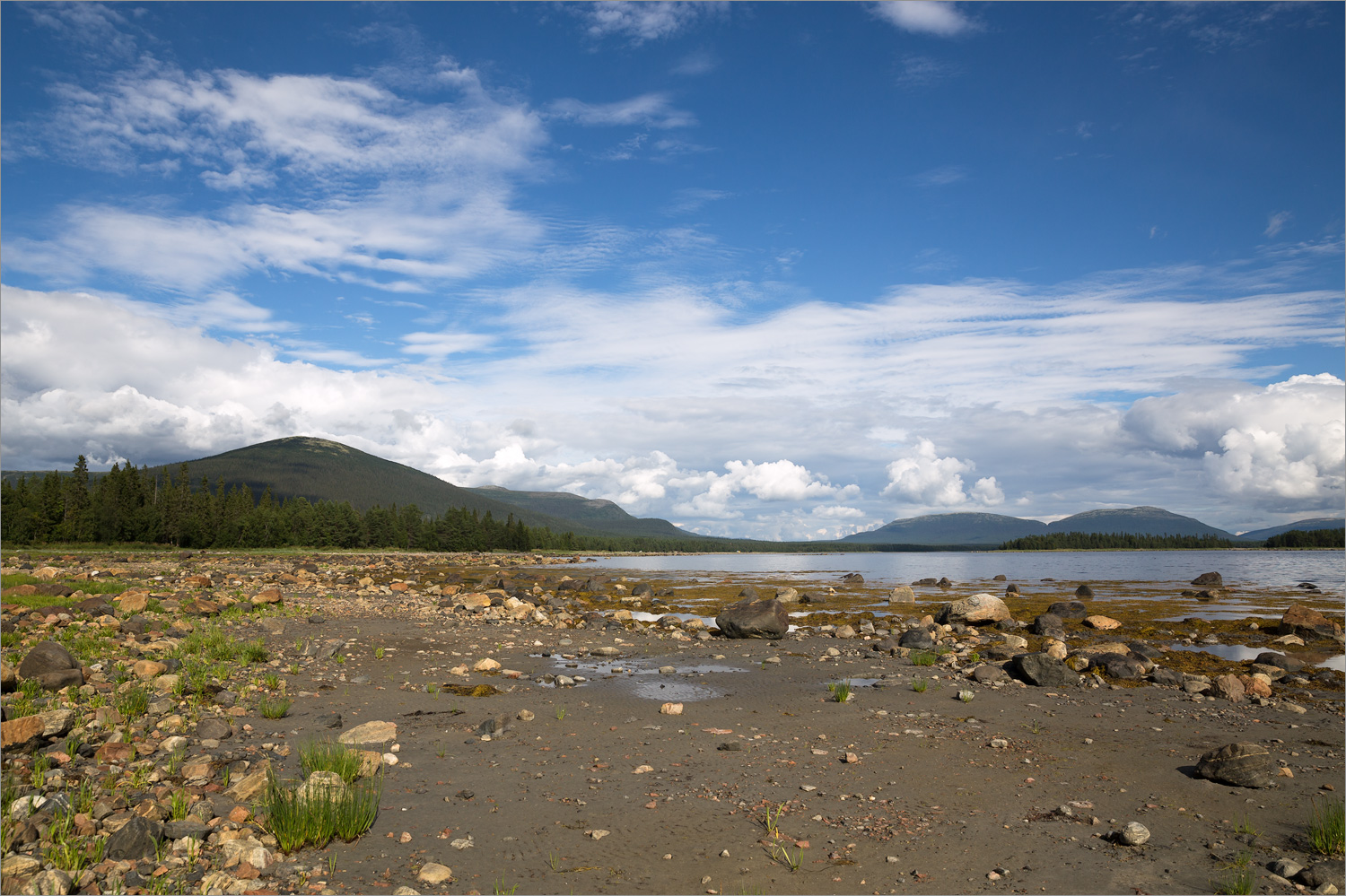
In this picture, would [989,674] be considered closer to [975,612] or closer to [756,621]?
[756,621]

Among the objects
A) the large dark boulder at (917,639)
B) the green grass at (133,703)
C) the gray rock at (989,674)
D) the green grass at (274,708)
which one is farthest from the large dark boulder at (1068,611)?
the green grass at (133,703)

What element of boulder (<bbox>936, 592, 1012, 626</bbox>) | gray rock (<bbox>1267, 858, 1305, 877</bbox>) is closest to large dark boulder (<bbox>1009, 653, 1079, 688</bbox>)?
gray rock (<bbox>1267, 858, 1305, 877</bbox>)

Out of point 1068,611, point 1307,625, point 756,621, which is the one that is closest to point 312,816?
point 756,621

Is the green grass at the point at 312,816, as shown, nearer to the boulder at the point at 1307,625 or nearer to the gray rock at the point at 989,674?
the gray rock at the point at 989,674

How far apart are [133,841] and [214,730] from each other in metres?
5.16

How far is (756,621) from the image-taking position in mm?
30500

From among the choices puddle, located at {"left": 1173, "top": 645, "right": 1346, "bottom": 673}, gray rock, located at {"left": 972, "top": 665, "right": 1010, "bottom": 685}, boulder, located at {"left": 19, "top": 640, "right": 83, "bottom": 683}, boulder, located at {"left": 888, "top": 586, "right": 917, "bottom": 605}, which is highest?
boulder, located at {"left": 19, "top": 640, "right": 83, "bottom": 683}

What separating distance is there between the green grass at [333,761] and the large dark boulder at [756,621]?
2150 centimetres

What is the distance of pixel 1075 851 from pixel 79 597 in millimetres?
33947

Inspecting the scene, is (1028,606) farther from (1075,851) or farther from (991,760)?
(1075,851)

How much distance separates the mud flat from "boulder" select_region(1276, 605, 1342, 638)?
6.44m

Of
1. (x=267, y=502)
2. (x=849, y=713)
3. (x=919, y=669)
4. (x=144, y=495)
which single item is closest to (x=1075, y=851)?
(x=849, y=713)

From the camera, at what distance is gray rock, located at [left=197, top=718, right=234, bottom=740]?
12.2m

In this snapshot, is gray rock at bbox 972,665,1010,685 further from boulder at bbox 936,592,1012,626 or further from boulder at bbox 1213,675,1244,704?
boulder at bbox 936,592,1012,626
